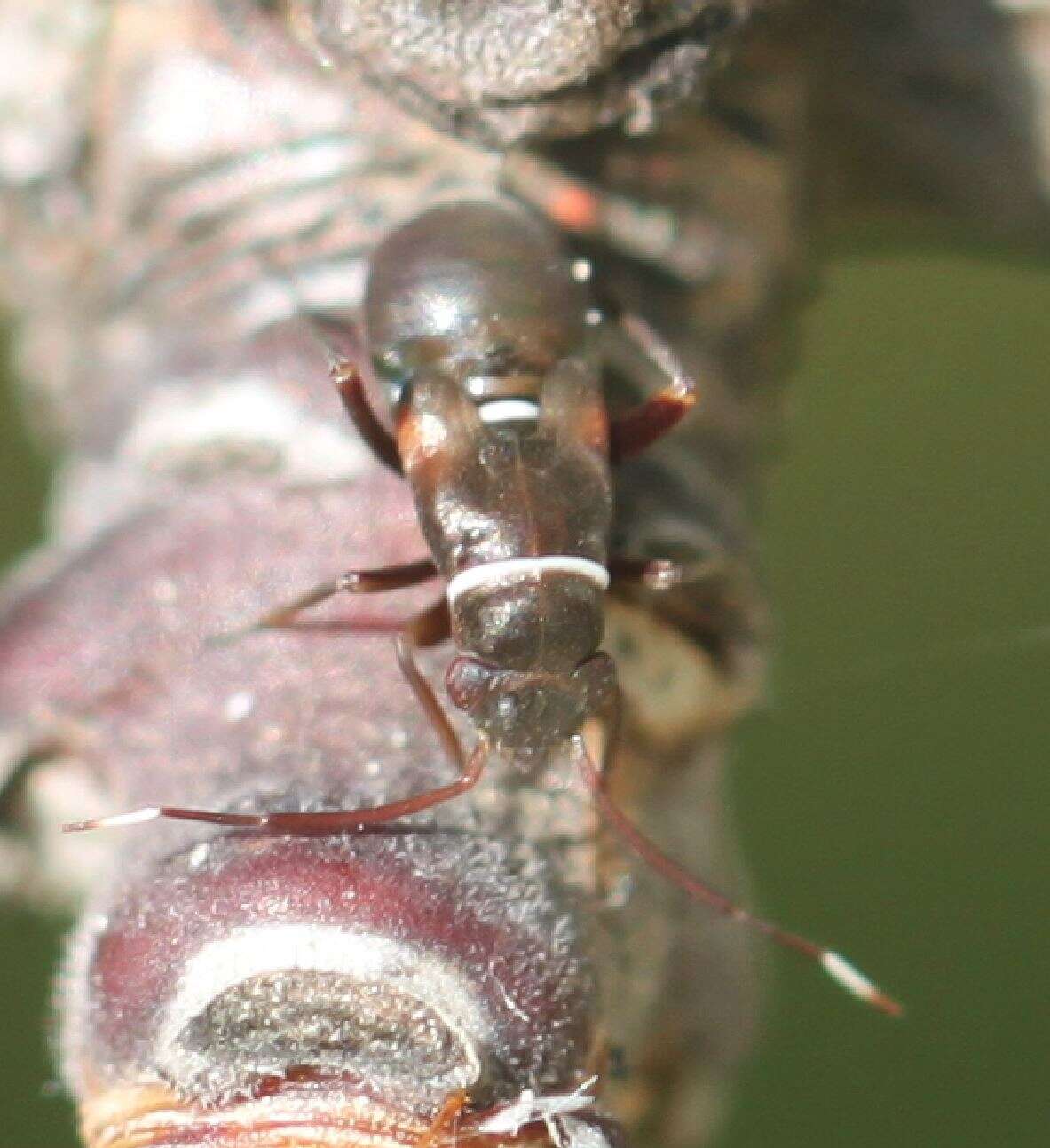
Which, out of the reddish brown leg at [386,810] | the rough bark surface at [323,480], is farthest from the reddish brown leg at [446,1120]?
the reddish brown leg at [386,810]

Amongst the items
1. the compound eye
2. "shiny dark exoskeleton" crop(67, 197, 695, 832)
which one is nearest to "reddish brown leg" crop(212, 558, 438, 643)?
"shiny dark exoskeleton" crop(67, 197, 695, 832)

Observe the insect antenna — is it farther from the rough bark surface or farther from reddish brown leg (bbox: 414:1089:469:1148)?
reddish brown leg (bbox: 414:1089:469:1148)

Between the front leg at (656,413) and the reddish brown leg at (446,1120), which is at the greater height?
the front leg at (656,413)

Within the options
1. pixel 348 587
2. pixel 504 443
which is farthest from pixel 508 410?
pixel 348 587

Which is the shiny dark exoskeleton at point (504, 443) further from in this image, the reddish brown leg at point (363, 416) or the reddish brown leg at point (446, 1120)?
the reddish brown leg at point (446, 1120)

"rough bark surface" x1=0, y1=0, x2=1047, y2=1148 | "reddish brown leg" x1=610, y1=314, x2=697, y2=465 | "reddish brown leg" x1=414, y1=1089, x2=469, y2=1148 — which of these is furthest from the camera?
"reddish brown leg" x1=610, y1=314, x2=697, y2=465

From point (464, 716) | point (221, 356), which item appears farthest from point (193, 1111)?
point (221, 356)

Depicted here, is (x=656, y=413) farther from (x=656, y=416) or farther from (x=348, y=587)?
(x=348, y=587)

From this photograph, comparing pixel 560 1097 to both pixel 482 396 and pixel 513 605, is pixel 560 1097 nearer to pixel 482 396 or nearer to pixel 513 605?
pixel 513 605
